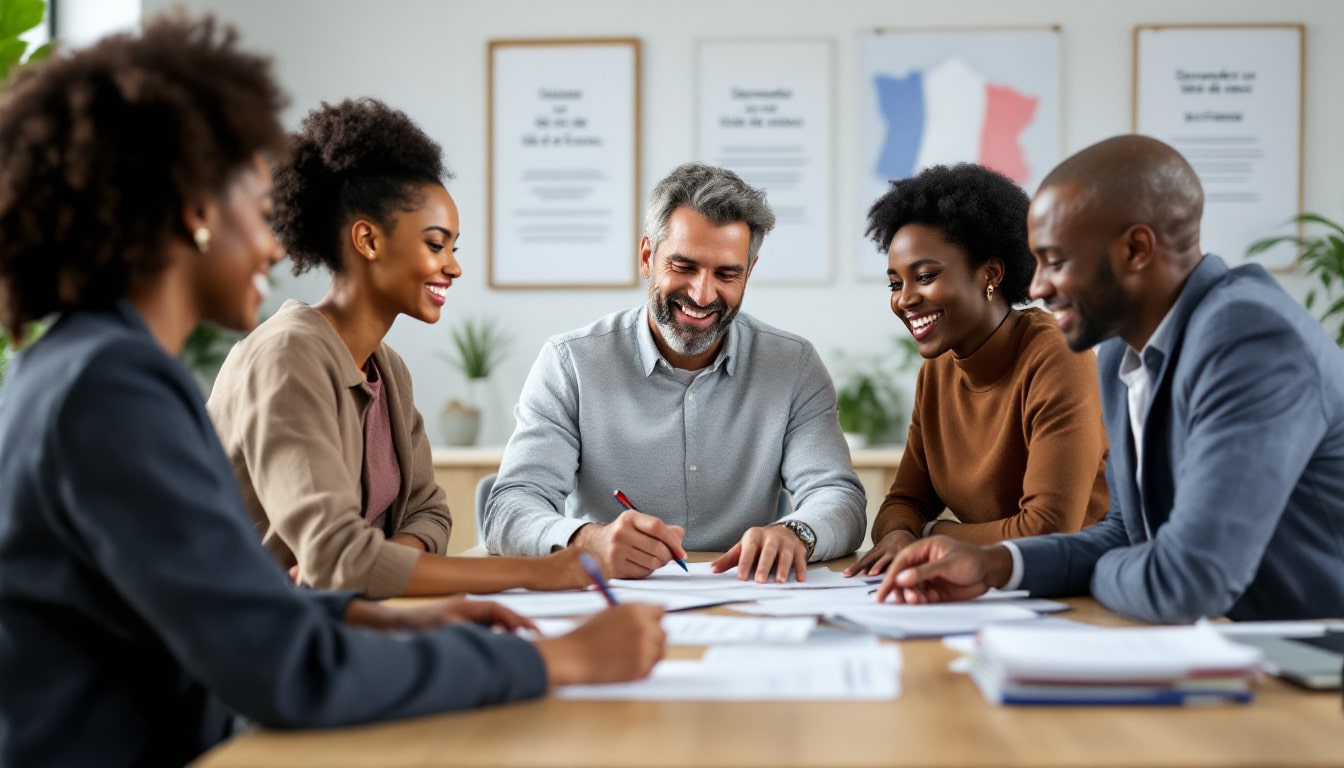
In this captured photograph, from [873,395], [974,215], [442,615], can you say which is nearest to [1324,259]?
[873,395]

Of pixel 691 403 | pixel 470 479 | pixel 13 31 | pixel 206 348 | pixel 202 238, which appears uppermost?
pixel 13 31

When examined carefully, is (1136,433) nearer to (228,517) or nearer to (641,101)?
(228,517)

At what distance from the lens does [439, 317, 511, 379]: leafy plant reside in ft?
15.0

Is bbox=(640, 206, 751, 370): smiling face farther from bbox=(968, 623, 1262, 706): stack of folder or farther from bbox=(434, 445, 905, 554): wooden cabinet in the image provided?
bbox=(434, 445, 905, 554): wooden cabinet

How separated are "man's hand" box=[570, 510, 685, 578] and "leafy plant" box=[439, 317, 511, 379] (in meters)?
2.76

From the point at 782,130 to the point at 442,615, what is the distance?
3519 mm

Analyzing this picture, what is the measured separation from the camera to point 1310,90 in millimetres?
4461

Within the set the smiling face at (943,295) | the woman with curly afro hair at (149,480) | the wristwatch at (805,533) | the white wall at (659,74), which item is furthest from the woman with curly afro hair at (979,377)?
the white wall at (659,74)

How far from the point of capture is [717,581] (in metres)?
1.85

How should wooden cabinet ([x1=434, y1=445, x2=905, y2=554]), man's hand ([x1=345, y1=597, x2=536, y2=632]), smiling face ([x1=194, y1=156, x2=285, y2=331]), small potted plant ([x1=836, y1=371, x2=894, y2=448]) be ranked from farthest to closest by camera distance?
small potted plant ([x1=836, y1=371, x2=894, y2=448]) → wooden cabinet ([x1=434, y1=445, x2=905, y2=554]) → man's hand ([x1=345, y1=597, x2=536, y2=632]) → smiling face ([x1=194, y1=156, x2=285, y2=331])

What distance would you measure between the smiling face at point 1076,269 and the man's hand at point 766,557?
0.53 m

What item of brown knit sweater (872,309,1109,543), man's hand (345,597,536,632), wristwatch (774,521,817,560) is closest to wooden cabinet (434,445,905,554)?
brown knit sweater (872,309,1109,543)

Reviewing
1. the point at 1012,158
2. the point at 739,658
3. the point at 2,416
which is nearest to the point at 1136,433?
the point at 739,658

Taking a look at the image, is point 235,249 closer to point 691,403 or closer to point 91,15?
point 691,403
